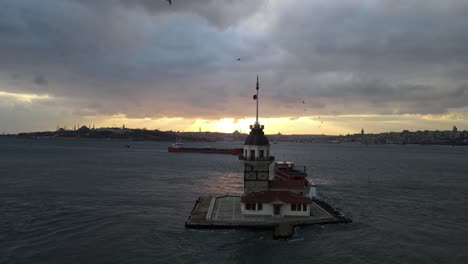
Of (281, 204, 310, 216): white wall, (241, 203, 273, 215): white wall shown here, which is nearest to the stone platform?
(281, 204, 310, 216): white wall

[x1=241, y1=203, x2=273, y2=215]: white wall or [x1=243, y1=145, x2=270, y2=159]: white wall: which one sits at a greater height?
[x1=243, y1=145, x2=270, y2=159]: white wall

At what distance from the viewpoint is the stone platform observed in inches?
1227

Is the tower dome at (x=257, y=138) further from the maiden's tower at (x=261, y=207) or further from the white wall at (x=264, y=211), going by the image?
the white wall at (x=264, y=211)

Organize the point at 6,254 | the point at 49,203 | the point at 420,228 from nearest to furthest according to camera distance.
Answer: the point at 6,254
the point at 420,228
the point at 49,203

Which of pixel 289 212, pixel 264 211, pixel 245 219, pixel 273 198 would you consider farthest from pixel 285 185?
pixel 245 219

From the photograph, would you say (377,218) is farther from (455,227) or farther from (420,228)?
(455,227)

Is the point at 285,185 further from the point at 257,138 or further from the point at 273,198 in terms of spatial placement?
the point at 257,138

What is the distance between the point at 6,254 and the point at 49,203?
1855 cm

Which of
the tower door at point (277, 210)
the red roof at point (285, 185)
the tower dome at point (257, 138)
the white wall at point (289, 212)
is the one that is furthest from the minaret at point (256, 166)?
the white wall at point (289, 212)

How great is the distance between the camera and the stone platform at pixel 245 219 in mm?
31156

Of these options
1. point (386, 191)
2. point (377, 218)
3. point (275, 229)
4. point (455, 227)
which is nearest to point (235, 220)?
point (275, 229)

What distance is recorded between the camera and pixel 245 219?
1276 inches

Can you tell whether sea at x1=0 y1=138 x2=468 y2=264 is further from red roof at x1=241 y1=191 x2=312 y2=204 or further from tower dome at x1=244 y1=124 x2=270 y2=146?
tower dome at x1=244 y1=124 x2=270 y2=146

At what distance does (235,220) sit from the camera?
106 ft
